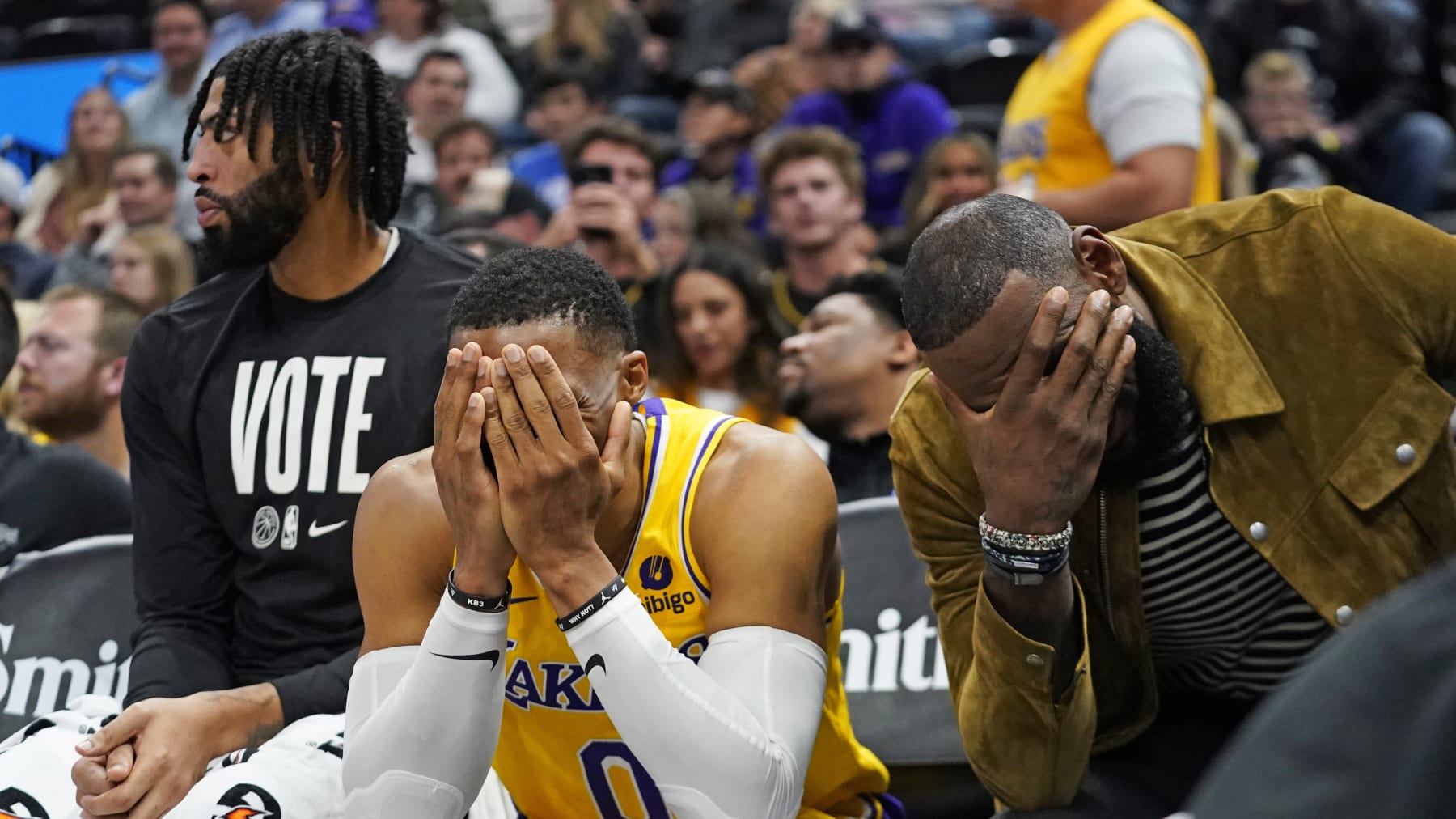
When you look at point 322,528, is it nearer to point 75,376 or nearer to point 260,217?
point 260,217

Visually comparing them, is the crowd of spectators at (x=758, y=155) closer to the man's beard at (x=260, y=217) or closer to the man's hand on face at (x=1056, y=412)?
the man's beard at (x=260, y=217)

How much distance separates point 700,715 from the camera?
2.12m

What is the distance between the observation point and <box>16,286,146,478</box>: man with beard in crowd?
4562 mm

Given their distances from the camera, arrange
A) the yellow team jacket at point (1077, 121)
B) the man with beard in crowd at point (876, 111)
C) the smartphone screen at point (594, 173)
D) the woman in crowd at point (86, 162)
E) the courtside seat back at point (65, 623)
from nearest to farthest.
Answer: the courtside seat back at point (65, 623), the yellow team jacket at point (1077, 121), the smartphone screen at point (594, 173), the man with beard in crowd at point (876, 111), the woman in crowd at point (86, 162)

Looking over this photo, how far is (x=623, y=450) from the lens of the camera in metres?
2.29

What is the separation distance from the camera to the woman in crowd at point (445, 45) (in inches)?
320

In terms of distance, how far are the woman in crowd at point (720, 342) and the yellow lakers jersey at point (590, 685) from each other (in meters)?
2.31

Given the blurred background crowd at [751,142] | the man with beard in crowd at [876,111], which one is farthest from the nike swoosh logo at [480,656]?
the man with beard in crowd at [876,111]

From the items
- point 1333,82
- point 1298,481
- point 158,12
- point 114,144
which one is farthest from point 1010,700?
point 158,12

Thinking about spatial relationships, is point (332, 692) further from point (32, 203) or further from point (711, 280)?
point (32, 203)

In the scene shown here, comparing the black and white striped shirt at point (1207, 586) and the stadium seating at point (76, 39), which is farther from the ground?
the stadium seating at point (76, 39)

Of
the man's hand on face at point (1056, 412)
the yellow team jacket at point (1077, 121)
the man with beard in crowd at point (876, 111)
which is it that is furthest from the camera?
the man with beard in crowd at point (876, 111)

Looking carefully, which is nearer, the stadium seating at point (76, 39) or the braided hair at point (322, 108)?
the braided hair at point (322, 108)

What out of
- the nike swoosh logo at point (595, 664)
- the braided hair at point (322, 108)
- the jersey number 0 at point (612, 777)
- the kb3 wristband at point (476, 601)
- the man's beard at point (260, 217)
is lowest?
the jersey number 0 at point (612, 777)
